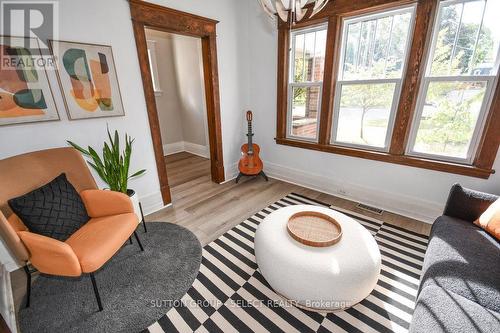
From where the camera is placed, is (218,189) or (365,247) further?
(218,189)

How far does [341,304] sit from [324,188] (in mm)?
1864

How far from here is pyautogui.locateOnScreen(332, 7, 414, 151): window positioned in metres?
2.20

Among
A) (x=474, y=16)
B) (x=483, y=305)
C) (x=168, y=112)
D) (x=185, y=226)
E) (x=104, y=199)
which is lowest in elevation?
(x=185, y=226)

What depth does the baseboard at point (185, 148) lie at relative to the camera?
4709 millimetres

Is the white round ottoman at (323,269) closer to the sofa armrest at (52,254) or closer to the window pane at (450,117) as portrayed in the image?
the sofa armrest at (52,254)

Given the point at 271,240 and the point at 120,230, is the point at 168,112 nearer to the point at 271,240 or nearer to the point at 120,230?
the point at 120,230

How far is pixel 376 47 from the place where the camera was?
90.9 inches

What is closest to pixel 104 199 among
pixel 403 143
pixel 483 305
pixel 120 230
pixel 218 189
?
pixel 120 230

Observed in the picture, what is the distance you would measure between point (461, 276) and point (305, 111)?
234 cm

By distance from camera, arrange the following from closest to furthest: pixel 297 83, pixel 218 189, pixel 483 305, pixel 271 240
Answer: pixel 483 305 → pixel 271 240 → pixel 297 83 → pixel 218 189

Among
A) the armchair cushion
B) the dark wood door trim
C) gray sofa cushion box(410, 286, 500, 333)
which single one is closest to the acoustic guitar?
the dark wood door trim

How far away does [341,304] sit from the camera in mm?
1312

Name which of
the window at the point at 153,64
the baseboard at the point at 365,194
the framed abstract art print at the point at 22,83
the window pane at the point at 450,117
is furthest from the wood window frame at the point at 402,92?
the window at the point at 153,64

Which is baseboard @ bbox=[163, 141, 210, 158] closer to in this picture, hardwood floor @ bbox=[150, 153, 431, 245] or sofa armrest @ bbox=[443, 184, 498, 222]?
hardwood floor @ bbox=[150, 153, 431, 245]
